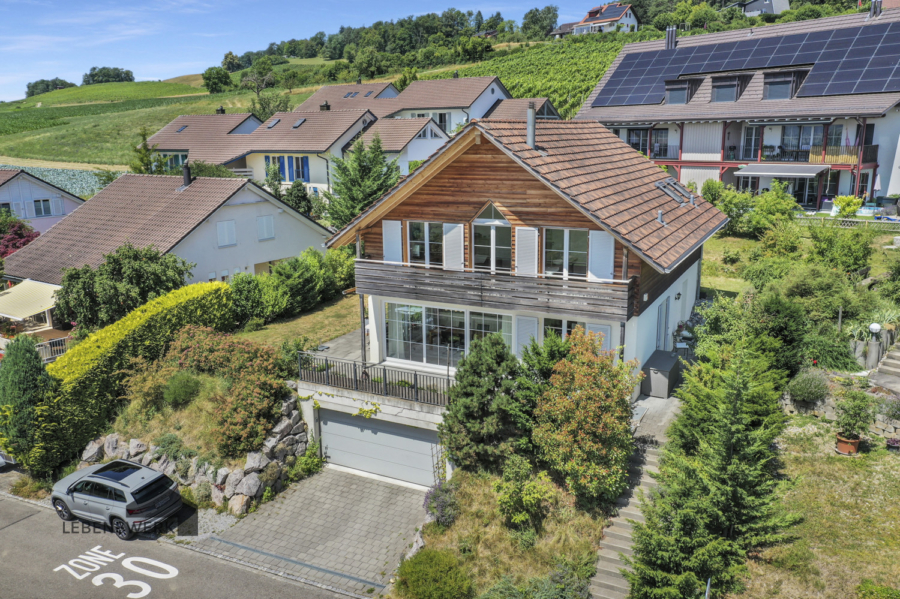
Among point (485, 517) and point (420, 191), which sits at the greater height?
point (420, 191)

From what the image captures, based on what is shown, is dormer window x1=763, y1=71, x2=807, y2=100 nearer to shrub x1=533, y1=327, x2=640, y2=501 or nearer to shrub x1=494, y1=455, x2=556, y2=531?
shrub x1=533, y1=327, x2=640, y2=501

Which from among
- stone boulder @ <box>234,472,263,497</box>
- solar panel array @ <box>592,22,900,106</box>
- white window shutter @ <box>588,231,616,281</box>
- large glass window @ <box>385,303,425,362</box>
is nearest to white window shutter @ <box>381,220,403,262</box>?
large glass window @ <box>385,303,425,362</box>

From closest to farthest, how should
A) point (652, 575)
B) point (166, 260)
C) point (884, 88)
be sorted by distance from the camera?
point (652, 575)
point (166, 260)
point (884, 88)

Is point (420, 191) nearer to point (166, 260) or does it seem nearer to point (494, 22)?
point (166, 260)

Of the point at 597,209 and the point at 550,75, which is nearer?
the point at 597,209

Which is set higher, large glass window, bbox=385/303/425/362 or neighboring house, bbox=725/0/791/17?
neighboring house, bbox=725/0/791/17

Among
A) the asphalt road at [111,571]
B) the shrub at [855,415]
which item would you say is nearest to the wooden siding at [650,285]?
the shrub at [855,415]

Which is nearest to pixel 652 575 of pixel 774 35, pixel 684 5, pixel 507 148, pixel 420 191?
pixel 507 148
